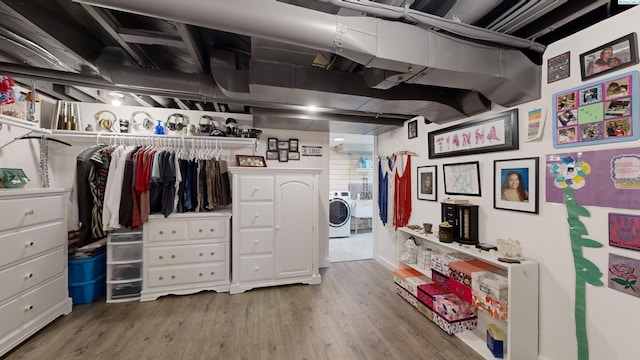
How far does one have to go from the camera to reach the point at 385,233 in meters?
3.84

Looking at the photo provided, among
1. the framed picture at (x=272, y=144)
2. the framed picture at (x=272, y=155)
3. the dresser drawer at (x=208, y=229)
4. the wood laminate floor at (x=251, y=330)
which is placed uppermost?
the framed picture at (x=272, y=144)

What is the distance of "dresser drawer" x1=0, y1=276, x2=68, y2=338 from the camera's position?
1805 millimetres

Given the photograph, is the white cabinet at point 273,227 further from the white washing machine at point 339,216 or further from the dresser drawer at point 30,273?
the white washing machine at point 339,216

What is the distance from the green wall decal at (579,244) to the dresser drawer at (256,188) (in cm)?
266

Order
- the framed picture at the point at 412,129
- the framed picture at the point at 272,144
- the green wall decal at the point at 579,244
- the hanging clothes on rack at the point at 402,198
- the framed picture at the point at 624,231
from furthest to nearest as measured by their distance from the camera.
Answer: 1. the framed picture at the point at 272,144
2. the hanging clothes on rack at the point at 402,198
3. the framed picture at the point at 412,129
4. the green wall decal at the point at 579,244
5. the framed picture at the point at 624,231

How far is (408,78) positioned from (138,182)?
2842mm

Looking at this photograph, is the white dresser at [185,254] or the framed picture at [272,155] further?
the framed picture at [272,155]

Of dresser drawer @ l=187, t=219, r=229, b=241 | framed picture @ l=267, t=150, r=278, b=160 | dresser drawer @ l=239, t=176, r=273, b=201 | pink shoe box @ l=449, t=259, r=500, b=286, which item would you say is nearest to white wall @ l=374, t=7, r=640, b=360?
pink shoe box @ l=449, t=259, r=500, b=286

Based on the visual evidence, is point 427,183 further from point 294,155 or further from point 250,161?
point 250,161

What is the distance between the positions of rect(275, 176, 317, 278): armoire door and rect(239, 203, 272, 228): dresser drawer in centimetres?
10

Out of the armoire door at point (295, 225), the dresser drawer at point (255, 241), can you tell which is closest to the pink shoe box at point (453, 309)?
the armoire door at point (295, 225)

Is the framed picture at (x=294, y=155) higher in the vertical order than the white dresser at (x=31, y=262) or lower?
higher

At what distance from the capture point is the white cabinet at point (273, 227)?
Answer: 289 cm

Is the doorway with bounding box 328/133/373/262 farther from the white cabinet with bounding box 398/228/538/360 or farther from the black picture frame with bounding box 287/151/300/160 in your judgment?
the white cabinet with bounding box 398/228/538/360
